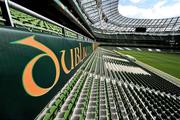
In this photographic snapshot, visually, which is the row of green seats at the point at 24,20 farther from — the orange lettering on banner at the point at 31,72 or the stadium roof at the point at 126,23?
the stadium roof at the point at 126,23

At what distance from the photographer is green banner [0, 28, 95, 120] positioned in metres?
1.43

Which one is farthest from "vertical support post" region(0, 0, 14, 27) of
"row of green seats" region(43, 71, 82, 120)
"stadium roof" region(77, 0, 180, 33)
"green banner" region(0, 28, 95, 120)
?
"stadium roof" region(77, 0, 180, 33)

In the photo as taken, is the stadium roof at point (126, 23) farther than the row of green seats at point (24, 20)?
Yes

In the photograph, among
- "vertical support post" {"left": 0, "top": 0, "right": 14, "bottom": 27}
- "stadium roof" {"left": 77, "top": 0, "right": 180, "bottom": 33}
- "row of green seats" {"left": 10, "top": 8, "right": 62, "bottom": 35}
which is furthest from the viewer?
"stadium roof" {"left": 77, "top": 0, "right": 180, "bottom": 33}

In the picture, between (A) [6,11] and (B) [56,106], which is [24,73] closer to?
(A) [6,11]

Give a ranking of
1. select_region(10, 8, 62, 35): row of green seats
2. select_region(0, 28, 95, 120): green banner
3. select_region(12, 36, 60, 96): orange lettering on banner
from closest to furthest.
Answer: select_region(0, 28, 95, 120): green banner → select_region(12, 36, 60, 96): orange lettering on banner → select_region(10, 8, 62, 35): row of green seats

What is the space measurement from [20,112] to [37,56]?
68 centimetres

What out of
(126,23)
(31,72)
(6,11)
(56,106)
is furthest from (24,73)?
(126,23)

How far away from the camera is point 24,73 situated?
1740 mm

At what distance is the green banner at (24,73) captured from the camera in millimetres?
1426

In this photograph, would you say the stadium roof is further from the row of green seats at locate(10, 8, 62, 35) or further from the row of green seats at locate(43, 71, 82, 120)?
the row of green seats at locate(10, 8, 62, 35)

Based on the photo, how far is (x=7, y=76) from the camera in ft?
4.73

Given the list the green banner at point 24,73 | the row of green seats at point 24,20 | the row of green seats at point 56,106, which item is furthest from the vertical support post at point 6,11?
the row of green seats at point 56,106

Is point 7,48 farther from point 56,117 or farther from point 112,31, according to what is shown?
point 112,31
